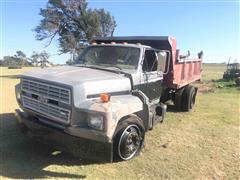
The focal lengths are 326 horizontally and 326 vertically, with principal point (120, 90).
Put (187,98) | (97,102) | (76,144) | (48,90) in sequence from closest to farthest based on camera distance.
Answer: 1. (76,144)
2. (97,102)
3. (48,90)
4. (187,98)

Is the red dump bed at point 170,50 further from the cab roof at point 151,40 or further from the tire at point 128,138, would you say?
the tire at point 128,138

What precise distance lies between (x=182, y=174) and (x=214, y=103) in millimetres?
8605

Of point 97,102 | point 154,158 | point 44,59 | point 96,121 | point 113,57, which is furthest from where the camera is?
point 44,59

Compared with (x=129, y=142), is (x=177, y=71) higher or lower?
higher

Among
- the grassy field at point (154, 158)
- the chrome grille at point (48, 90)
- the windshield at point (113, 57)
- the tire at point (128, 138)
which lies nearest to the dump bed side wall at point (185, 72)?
the grassy field at point (154, 158)

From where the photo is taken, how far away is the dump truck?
17.4ft

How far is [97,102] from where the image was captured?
17.8 ft

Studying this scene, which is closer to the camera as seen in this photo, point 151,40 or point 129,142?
point 129,142

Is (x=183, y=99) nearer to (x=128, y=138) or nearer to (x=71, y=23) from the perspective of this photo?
(x=128, y=138)

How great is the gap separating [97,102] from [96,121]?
372 millimetres

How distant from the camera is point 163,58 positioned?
7543 mm

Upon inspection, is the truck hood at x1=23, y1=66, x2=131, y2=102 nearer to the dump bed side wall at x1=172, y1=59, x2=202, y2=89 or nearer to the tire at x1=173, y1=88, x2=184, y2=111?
the dump bed side wall at x1=172, y1=59, x2=202, y2=89

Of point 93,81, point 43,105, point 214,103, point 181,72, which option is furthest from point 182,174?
point 214,103

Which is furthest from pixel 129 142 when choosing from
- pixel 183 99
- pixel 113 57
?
pixel 183 99
